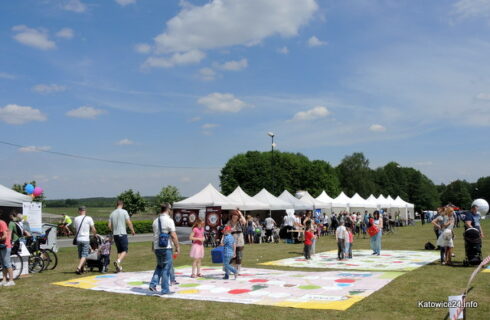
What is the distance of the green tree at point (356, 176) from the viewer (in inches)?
3214

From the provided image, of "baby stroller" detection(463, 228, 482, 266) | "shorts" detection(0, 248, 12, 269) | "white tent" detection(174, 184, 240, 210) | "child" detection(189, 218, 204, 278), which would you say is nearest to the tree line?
"white tent" detection(174, 184, 240, 210)

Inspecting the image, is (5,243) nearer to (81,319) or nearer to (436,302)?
(81,319)

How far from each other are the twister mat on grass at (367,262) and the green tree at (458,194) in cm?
11176

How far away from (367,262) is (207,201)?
11.5 metres

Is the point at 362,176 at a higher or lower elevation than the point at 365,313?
higher

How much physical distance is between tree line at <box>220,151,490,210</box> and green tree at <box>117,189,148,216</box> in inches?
564

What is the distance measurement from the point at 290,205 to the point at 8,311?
74.5 feet

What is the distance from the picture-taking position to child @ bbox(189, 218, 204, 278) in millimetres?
10578

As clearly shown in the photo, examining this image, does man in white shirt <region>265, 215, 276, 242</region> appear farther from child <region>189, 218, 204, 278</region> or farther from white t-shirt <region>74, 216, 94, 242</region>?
white t-shirt <region>74, 216, 94, 242</region>

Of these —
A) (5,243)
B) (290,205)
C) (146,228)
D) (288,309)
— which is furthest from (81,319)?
(146,228)

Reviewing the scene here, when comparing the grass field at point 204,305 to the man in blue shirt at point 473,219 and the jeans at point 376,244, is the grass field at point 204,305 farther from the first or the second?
the jeans at point 376,244

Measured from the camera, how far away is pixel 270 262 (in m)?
13.9

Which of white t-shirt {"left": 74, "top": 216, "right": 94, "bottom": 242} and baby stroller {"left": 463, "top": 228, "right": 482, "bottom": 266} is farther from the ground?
white t-shirt {"left": 74, "top": 216, "right": 94, "bottom": 242}

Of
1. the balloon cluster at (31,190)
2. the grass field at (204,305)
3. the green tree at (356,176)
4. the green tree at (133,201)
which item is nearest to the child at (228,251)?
the grass field at (204,305)
